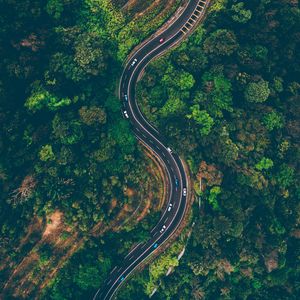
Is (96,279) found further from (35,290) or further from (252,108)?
(252,108)

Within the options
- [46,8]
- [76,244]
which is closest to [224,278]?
[76,244]

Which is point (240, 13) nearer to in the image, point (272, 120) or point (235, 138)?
point (272, 120)

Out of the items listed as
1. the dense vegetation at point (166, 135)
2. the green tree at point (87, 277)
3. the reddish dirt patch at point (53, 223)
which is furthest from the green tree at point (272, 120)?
the green tree at point (87, 277)

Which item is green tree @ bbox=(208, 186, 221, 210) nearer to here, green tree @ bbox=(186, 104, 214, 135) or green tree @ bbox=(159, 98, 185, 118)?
green tree @ bbox=(186, 104, 214, 135)

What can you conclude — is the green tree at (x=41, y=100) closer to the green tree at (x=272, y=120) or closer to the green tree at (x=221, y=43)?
the green tree at (x=221, y=43)

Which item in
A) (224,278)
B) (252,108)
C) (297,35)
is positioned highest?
(297,35)
